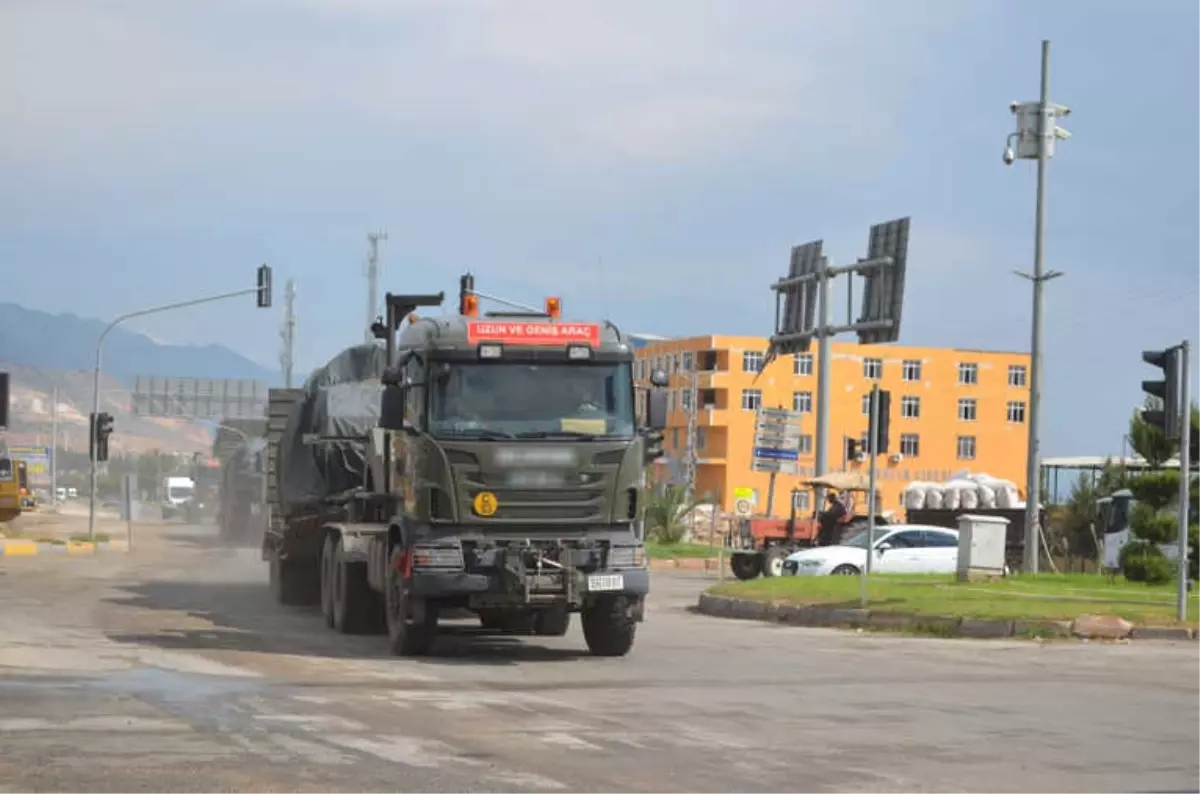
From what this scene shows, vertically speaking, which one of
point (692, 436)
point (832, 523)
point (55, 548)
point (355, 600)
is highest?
point (692, 436)

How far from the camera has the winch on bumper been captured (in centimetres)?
1616

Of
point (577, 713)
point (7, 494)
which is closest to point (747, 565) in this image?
point (7, 494)

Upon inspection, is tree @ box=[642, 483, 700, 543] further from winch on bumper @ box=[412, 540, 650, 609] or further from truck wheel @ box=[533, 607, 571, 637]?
winch on bumper @ box=[412, 540, 650, 609]

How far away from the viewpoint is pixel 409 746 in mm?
10078

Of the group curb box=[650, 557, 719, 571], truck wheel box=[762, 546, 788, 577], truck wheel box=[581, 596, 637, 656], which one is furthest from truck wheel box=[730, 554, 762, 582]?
truck wheel box=[581, 596, 637, 656]

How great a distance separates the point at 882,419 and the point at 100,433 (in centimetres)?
2990

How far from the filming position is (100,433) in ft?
160

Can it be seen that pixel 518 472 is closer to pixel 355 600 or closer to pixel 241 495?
pixel 355 600

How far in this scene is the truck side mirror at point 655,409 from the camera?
16.6 m

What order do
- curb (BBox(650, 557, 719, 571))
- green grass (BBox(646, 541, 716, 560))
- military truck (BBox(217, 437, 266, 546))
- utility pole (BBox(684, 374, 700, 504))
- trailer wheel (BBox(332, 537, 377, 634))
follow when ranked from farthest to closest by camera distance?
utility pole (BBox(684, 374, 700, 504)), green grass (BBox(646, 541, 716, 560)), military truck (BBox(217, 437, 266, 546)), curb (BBox(650, 557, 719, 571)), trailer wheel (BBox(332, 537, 377, 634))

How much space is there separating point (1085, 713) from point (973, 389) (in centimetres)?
10019

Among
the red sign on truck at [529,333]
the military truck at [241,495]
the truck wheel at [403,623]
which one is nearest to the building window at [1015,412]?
the military truck at [241,495]

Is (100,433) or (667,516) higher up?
(100,433)

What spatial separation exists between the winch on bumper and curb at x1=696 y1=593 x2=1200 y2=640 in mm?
6231
